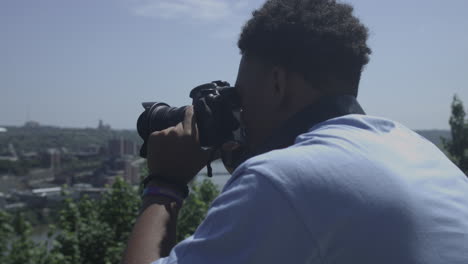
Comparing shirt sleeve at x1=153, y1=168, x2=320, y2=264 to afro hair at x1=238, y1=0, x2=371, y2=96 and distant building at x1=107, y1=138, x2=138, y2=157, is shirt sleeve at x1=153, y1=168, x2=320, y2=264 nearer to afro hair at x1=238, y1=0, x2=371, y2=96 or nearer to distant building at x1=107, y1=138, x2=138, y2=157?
afro hair at x1=238, y1=0, x2=371, y2=96

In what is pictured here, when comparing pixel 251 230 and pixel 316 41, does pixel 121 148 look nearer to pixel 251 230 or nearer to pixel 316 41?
pixel 316 41

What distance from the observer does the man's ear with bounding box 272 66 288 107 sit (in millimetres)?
1582

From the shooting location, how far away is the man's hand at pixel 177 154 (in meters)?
1.74

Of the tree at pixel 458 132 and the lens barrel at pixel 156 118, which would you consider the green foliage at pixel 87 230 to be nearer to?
the lens barrel at pixel 156 118

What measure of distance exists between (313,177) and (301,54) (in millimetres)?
533

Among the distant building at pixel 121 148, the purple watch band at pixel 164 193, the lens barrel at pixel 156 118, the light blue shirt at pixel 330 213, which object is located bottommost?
the distant building at pixel 121 148

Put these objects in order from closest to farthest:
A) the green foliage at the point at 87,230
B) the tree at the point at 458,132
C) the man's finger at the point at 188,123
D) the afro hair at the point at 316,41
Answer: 1. the afro hair at the point at 316,41
2. the man's finger at the point at 188,123
3. the green foliage at the point at 87,230
4. the tree at the point at 458,132

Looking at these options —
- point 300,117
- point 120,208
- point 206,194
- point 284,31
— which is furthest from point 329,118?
point 206,194

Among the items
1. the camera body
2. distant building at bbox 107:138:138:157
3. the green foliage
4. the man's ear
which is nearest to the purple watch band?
the camera body

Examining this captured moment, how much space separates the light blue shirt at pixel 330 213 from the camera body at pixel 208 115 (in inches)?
23.3

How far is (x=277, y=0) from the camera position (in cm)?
165

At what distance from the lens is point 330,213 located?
1121 mm

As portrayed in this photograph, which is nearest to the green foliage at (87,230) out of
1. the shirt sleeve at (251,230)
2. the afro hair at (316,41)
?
the afro hair at (316,41)

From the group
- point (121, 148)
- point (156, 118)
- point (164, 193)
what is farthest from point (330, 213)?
point (121, 148)
